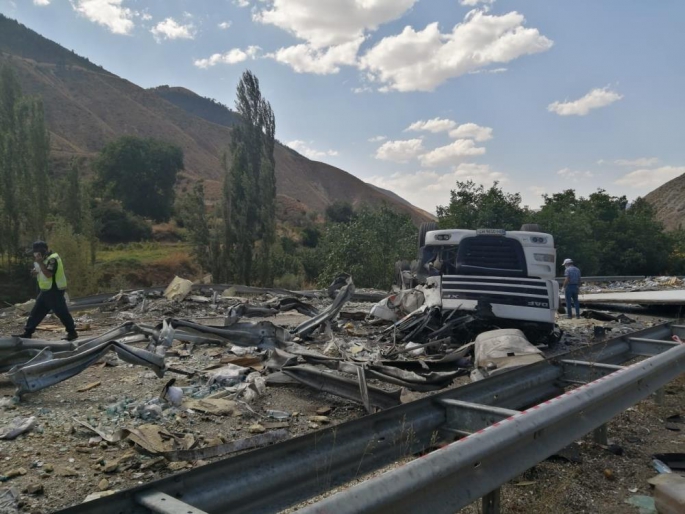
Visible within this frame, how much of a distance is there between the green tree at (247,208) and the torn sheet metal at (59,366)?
79.0ft

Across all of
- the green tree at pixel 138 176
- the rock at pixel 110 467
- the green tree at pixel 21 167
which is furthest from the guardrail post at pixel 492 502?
the green tree at pixel 138 176

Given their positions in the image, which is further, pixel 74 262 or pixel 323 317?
pixel 74 262

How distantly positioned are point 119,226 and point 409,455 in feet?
184

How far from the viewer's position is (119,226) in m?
53.7

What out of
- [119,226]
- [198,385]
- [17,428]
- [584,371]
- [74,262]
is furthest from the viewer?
[119,226]

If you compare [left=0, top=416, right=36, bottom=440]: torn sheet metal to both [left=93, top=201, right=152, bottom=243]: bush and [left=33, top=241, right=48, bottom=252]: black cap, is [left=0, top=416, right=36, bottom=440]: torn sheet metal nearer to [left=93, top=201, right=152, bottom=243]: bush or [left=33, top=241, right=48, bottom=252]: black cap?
[left=33, top=241, right=48, bottom=252]: black cap

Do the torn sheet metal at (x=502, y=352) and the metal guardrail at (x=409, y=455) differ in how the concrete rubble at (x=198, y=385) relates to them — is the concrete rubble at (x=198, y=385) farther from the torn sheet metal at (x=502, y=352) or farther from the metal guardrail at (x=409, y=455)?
the metal guardrail at (x=409, y=455)

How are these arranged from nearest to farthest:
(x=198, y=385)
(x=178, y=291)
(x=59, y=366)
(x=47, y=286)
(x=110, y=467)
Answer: (x=110, y=467) < (x=59, y=366) < (x=198, y=385) < (x=47, y=286) < (x=178, y=291)

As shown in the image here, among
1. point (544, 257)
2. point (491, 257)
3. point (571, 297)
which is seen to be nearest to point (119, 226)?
point (571, 297)

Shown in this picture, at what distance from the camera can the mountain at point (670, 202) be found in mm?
73938

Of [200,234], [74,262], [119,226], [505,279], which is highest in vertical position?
[119,226]

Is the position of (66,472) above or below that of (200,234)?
below

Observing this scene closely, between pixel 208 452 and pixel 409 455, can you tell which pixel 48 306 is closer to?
pixel 208 452

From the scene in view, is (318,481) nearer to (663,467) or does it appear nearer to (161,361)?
(663,467)
